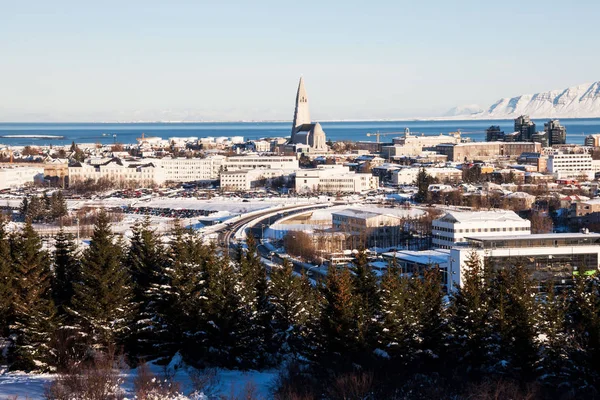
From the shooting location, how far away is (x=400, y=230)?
23656mm

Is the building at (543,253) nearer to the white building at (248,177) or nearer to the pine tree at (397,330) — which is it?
the pine tree at (397,330)

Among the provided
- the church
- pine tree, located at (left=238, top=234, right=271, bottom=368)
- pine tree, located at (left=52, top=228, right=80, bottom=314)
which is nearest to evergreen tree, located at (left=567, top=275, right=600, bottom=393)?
pine tree, located at (left=238, top=234, right=271, bottom=368)

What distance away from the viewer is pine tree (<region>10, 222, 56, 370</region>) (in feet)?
32.3

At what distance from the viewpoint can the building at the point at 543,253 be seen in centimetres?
1563

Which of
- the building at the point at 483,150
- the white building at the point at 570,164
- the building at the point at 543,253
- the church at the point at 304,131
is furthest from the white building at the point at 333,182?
the building at the point at 543,253

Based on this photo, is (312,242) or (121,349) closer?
(121,349)

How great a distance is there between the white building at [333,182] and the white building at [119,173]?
6.58 meters

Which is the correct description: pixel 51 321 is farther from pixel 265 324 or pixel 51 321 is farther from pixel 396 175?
pixel 396 175

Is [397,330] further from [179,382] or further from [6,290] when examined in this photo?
[6,290]

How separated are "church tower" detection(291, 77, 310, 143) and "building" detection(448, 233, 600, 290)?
50.0m

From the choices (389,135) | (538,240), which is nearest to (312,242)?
(538,240)

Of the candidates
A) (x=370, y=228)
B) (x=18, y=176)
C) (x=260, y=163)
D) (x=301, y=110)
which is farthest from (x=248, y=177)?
(x=301, y=110)

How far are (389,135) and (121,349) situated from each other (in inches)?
4041

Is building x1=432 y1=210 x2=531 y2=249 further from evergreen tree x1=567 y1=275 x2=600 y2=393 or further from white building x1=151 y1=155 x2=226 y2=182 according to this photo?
white building x1=151 y1=155 x2=226 y2=182
